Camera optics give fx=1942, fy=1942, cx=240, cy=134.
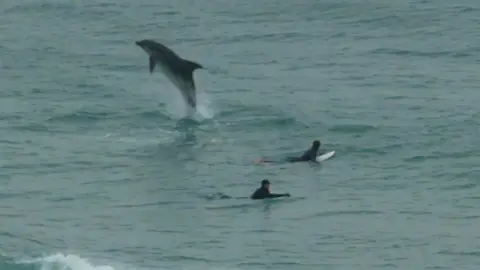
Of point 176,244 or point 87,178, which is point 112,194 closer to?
point 87,178

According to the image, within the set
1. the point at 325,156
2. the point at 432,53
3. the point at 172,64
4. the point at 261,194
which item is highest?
the point at 172,64

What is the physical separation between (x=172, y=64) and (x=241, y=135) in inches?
130

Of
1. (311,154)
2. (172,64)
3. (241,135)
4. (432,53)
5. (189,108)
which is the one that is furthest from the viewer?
(432,53)

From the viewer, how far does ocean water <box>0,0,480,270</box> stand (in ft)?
147

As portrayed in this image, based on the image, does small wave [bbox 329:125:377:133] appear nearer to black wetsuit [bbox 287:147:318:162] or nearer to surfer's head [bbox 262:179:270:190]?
black wetsuit [bbox 287:147:318:162]

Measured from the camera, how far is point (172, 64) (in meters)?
57.9

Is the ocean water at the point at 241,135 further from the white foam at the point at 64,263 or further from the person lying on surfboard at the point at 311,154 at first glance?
the person lying on surfboard at the point at 311,154

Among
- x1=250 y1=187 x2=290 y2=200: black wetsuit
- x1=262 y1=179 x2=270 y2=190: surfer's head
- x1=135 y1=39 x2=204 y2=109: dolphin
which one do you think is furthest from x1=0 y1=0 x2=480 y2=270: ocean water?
x1=135 y1=39 x2=204 y2=109: dolphin

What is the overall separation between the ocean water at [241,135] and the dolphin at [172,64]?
43.9 inches

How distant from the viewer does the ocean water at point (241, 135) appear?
4472 centimetres

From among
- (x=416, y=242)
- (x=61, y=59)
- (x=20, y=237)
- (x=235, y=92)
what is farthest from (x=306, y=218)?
(x=61, y=59)

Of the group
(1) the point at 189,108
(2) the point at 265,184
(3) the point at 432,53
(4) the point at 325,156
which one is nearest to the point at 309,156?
(4) the point at 325,156

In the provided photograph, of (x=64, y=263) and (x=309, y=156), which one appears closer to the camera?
(x=64, y=263)

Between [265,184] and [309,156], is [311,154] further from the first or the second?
[265,184]
